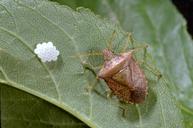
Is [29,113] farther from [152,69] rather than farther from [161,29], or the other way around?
[161,29]

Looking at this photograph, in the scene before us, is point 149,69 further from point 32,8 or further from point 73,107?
point 32,8

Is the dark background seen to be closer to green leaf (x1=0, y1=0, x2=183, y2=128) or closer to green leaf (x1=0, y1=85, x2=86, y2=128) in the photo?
green leaf (x1=0, y1=0, x2=183, y2=128)

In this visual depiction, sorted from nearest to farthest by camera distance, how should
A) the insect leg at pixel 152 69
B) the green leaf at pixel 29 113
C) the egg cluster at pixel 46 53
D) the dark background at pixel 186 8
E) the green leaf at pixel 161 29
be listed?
the egg cluster at pixel 46 53
the green leaf at pixel 29 113
the insect leg at pixel 152 69
the green leaf at pixel 161 29
the dark background at pixel 186 8

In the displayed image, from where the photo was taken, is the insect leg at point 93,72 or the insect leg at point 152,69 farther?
the insect leg at point 152,69

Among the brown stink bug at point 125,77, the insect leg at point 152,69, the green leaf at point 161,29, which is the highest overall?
the insect leg at point 152,69

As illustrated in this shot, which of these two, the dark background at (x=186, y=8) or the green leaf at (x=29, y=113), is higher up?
the dark background at (x=186, y=8)

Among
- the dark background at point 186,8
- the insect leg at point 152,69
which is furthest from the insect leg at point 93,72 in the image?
the dark background at point 186,8

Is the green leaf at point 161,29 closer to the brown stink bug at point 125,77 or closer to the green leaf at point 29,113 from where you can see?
the brown stink bug at point 125,77
